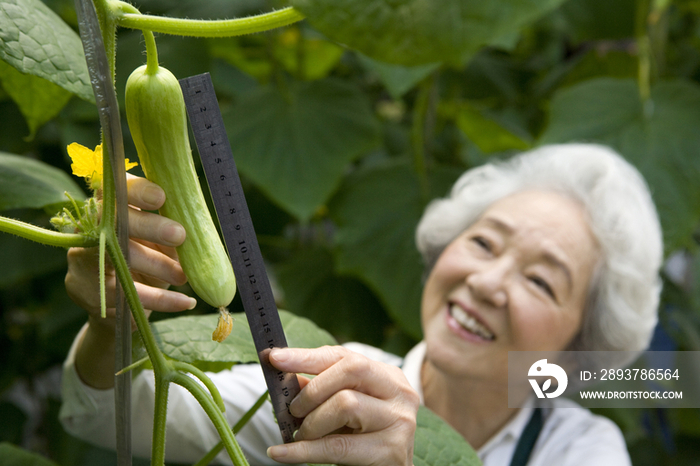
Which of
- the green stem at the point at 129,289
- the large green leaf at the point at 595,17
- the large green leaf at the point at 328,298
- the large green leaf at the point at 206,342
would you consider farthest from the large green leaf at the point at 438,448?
the large green leaf at the point at 595,17

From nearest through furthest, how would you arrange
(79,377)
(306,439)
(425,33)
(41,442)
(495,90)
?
(425,33)
(306,439)
(79,377)
(41,442)
(495,90)

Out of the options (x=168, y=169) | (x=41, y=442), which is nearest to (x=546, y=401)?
(x=168, y=169)

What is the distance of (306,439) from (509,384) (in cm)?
51

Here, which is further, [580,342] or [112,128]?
[580,342]

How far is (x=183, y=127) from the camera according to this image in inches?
11.8

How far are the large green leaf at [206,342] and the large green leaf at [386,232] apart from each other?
507mm

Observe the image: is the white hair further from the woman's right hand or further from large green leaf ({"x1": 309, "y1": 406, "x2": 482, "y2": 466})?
the woman's right hand

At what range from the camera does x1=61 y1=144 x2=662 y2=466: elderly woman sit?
0.68m

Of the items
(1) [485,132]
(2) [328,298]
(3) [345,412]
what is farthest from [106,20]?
(1) [485,132]

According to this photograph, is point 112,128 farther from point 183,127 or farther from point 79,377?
point 79,377

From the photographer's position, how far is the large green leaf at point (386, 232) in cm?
97

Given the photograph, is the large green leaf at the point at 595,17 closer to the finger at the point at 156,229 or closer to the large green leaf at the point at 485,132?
the large green leaf at the point at 485,132

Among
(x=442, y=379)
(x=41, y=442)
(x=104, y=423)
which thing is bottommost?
(x=41, y=442)

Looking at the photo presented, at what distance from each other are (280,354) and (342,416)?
5cm
